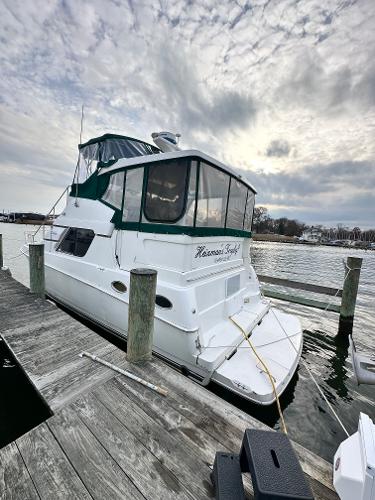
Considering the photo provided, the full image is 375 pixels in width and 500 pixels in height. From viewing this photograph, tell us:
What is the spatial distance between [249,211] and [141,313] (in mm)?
3560

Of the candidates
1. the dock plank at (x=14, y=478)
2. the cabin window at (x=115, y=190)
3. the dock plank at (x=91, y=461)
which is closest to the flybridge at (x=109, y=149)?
the cabin window at (x=115, y=190)

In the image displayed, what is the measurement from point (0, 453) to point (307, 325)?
7.07m

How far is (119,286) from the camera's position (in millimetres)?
4090

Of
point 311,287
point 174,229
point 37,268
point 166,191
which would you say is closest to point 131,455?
point 174,229

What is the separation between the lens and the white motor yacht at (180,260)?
319 centimetres

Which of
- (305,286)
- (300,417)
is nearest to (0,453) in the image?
(300,417)

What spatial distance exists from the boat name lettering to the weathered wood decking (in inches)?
62.9

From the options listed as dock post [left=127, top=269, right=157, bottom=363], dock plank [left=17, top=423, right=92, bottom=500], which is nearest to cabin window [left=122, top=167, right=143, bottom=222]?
dock post [left=127, top=269, right=157, bottom=363]

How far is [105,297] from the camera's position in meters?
4.29

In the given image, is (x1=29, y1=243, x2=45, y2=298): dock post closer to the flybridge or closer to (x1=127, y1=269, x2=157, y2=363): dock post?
the flybridge

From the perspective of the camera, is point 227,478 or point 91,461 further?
point 91,461

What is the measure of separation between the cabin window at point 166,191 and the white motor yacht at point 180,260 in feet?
0.05

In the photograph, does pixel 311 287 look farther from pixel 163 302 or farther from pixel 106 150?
pixel 106 150

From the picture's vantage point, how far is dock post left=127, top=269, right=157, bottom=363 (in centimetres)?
269
